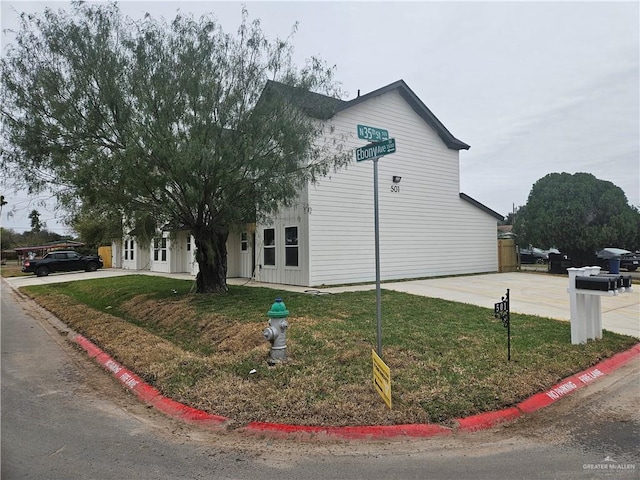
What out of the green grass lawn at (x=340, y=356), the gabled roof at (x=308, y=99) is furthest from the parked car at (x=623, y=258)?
the gabled roof at (x=308, y=99)

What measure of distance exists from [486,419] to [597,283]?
3.50m

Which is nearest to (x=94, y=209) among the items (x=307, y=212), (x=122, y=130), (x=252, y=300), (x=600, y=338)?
(x=122, y=130)

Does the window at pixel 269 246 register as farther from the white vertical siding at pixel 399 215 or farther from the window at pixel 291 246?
the white vertical siding at pixel 399 215

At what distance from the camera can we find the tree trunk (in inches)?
446

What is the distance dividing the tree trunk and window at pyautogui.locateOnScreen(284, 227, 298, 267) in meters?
2.99

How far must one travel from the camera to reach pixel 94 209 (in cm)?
1002

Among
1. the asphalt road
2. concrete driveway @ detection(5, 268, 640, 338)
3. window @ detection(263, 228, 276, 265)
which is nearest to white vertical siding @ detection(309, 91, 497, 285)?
concrete driveway @ detection(5, 268, 640, 338)

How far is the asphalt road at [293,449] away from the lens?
3398 mm

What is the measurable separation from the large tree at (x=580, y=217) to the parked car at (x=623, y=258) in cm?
178

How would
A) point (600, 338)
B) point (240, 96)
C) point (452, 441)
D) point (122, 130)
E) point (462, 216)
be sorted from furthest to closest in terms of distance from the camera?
point (462, 216) < point (240, 96) < point (122, 130) < point (600, 338) < point (452, 441)

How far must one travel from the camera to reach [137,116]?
358 inches

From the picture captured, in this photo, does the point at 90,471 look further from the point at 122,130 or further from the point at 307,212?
the point at 307,212

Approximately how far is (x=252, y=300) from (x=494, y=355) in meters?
6.10

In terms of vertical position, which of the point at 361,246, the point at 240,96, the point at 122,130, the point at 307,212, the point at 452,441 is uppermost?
the point at 240,96
